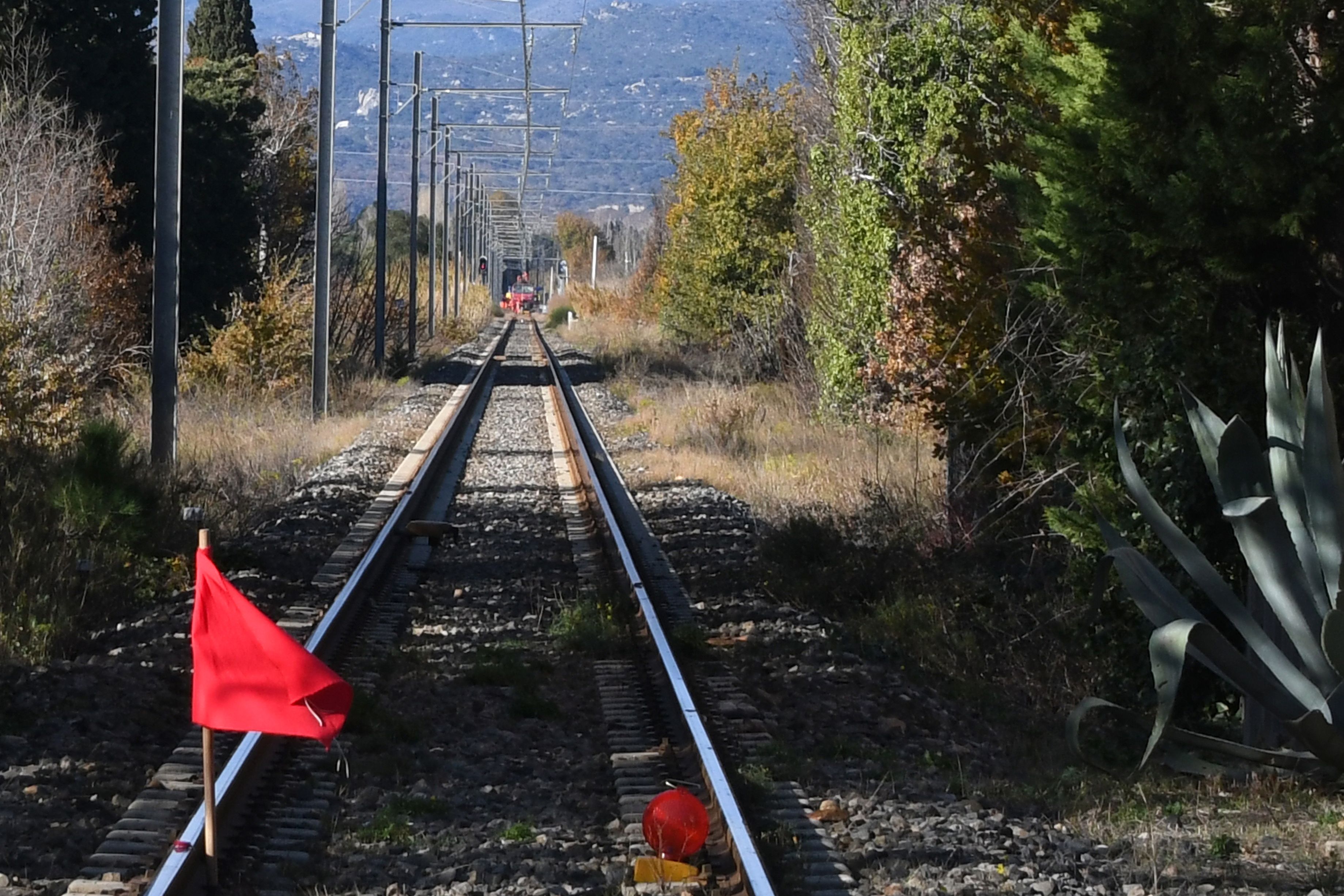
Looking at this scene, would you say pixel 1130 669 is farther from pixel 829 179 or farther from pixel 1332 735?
pixel 829 179

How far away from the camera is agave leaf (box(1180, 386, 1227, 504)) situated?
22.5ft

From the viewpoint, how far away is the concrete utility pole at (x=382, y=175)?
3359cm

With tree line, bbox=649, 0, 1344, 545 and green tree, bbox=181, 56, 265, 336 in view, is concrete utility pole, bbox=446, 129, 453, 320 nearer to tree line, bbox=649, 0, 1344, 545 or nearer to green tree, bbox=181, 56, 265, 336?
green tree, bbox=181, 56, 265, 336

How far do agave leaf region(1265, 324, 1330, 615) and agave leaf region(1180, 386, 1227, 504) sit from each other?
0.28m

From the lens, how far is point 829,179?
19.0 meters

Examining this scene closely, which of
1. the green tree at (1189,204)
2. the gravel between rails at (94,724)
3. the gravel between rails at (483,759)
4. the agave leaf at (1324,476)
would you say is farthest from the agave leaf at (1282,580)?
the gravel between rails at (94,724)

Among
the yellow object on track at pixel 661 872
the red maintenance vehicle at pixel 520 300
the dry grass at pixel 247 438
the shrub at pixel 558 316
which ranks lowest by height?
the red maintenance vehicle at pixel 520 300

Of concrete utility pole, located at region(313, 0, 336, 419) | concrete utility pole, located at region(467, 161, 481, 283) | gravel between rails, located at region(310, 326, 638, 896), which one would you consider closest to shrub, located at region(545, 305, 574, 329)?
concrete utility pole, located at region(467, 161, 481, 283)

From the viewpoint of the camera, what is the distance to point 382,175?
113 feet

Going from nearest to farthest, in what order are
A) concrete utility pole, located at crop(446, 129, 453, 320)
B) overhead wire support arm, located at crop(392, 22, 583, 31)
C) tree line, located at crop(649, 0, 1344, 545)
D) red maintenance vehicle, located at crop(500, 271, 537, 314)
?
1. tree line, located at crop(649, 0, 1344, 545)
2. overhead wire support arm, located at crop(392, 22, 583, 31)
3. concrete utility pole, located at crop(446, 129, 453, 320)
4. red maintenance vehicle, located at crop(500, 271, 537, 314)

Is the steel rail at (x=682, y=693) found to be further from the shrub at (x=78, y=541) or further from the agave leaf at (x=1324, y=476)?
the shrub at (x=78, y=541)

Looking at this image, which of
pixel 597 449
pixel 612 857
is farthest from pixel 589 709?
pixel 597 449

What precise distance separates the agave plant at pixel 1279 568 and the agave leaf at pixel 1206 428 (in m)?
0.06

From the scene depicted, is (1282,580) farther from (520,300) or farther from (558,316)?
(520,300)
